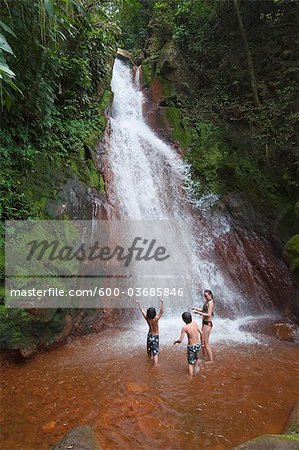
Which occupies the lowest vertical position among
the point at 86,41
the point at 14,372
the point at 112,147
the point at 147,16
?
the point at 14,372

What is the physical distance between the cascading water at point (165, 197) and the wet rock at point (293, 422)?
379 cm

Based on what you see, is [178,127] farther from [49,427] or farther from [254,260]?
[49,427]

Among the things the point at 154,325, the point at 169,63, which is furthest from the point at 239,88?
the point at 154,325

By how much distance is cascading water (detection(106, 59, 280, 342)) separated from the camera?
372 inches

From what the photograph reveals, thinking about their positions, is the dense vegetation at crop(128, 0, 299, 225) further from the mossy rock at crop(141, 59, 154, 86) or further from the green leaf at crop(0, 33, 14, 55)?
the green leaf at crop(0, 33, 14, 55)

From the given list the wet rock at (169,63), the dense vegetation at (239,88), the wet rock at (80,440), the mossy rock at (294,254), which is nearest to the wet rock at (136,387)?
the wet rock at (80,440)

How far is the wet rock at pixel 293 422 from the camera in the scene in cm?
386

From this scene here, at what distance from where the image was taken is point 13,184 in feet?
24.8

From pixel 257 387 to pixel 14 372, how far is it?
4084mm

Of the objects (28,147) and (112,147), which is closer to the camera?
(28,147)

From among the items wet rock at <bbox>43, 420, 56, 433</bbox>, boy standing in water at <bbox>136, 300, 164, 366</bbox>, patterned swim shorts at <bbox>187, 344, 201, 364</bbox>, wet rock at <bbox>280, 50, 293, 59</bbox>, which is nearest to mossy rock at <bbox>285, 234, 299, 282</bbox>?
patterned swim shorts at <bbox>187, 344, 201, 364</bbox>

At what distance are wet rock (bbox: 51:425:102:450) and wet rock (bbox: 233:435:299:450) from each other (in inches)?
64.2

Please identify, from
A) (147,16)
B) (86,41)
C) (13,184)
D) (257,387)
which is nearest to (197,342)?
(257,387)

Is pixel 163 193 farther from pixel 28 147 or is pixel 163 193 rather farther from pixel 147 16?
pixel 147 16
